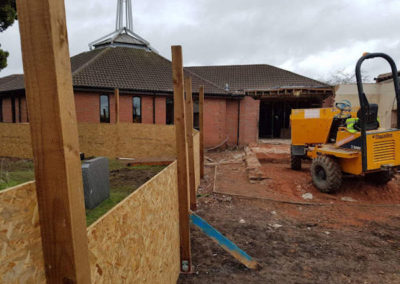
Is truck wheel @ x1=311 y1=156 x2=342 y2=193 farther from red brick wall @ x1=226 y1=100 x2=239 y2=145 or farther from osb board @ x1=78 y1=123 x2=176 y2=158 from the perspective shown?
red brick wall @ x1=226 y1=100 x2=239 y2=145

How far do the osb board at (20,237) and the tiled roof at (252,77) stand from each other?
21.2 m

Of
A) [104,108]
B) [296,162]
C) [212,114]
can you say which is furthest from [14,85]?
[296,162]

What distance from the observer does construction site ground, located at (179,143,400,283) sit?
13.5 feet

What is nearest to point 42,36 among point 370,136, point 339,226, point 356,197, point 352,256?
point 352,256

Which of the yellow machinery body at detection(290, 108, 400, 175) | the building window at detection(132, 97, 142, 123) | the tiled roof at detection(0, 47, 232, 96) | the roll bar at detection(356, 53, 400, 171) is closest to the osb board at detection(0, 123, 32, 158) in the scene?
the tiled roof at detection(0, 47, 232, 96)

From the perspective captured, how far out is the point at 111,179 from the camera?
26.7 ft

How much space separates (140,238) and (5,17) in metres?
11.4

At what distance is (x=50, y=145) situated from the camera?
A: 45.4 inches

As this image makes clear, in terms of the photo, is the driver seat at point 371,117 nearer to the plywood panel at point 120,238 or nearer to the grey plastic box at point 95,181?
the plywood panel at point 120,238

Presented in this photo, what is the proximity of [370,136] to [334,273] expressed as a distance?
396cm

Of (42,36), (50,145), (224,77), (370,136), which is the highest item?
(224,77)

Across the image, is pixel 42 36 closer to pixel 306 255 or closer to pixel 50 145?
pixel 50 145

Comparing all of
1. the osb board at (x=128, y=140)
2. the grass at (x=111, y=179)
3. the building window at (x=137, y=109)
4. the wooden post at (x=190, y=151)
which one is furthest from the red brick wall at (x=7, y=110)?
the wooden post at (x=190, y=151)

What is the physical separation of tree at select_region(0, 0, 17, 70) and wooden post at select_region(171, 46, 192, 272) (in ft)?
31.1
